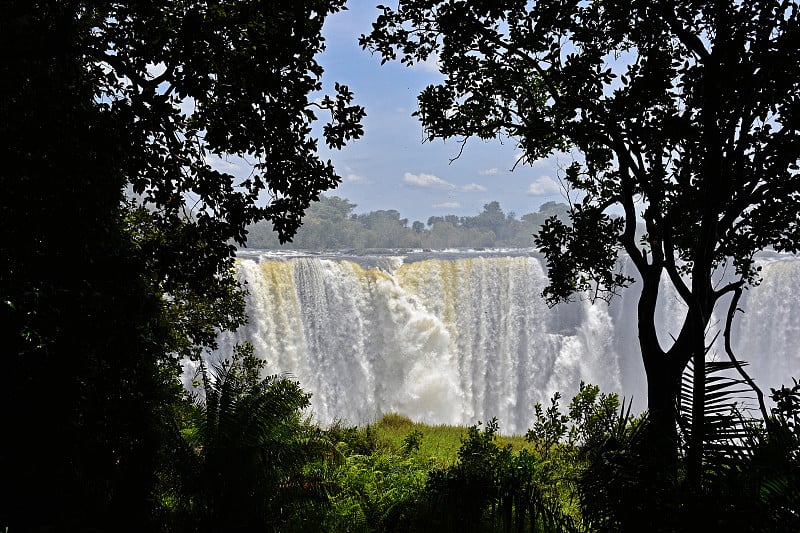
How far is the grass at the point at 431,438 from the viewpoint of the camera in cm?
1138

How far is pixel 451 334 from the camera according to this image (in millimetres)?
19188

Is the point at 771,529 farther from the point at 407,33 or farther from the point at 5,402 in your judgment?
the point at 407,33

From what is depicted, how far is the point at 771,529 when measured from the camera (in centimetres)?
230

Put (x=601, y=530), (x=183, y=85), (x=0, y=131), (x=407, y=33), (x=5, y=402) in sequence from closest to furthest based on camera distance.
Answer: (x=601, y=530)
(x=0, y=131)
(x=5, y=402)
(x=183, y=85)
(x=407, y=33)

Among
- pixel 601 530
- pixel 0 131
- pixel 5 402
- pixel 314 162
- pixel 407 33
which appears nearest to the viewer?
pixel 601 530

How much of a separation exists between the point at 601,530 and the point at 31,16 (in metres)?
4.42

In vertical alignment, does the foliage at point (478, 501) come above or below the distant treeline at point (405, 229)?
below

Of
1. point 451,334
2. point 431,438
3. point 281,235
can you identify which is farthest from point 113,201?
point 451,334

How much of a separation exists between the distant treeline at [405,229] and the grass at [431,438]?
30.5 m

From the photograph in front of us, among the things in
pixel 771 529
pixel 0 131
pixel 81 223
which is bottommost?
pixel 771 529

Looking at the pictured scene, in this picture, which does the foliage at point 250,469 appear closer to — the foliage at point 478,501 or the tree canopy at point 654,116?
the foliage at point 478,501

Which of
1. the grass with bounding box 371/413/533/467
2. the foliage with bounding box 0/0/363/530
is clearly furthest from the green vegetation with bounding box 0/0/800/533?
the grass with bounding box 371/413/533/467

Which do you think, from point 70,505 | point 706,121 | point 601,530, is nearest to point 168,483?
point 70,505

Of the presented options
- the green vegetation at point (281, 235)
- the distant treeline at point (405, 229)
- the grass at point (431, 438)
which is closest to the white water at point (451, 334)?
the grass at point (431, 438)
